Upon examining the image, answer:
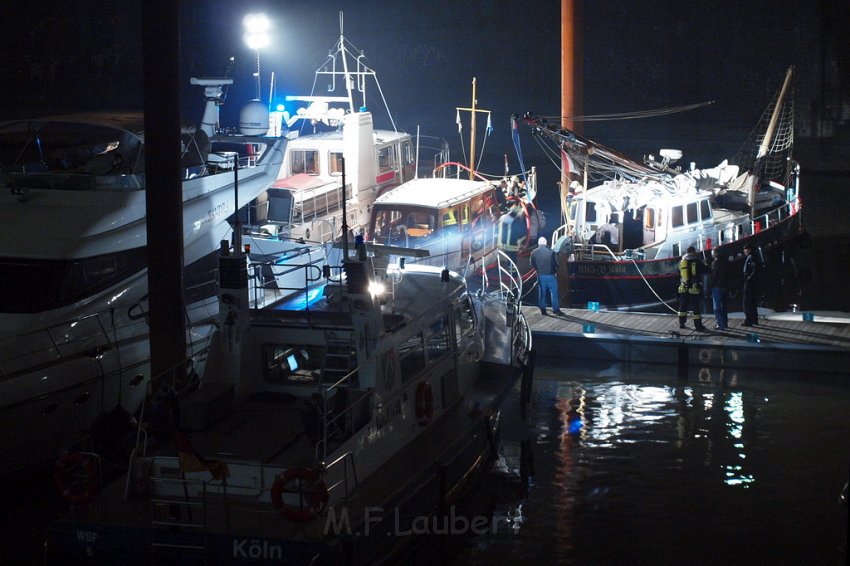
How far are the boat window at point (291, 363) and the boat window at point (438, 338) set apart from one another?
146cm

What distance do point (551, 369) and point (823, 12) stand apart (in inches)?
977

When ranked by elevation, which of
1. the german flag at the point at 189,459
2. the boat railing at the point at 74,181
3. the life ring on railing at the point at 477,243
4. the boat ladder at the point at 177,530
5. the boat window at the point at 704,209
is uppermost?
the boat railing at the point at 74,181

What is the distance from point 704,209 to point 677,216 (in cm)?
68

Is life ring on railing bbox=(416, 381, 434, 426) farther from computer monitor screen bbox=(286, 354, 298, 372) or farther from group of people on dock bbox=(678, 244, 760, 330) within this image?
group of people on dock bbox=(678, 244, 760, 330)

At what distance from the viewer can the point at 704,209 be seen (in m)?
22.1

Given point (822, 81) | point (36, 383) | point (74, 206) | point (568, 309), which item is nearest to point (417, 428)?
point (36, 383)

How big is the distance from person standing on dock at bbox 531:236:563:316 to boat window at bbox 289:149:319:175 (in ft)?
19.6

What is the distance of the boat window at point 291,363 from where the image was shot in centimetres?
1176

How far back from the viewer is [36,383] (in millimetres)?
13117

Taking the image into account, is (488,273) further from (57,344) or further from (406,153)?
(57,344)

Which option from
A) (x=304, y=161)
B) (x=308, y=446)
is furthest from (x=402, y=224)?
(x=308, y=446)

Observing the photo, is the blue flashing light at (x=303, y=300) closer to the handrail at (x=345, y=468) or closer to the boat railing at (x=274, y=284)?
the boat railing at (x=274, y=284)

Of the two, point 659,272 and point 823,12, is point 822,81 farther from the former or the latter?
point 659,272

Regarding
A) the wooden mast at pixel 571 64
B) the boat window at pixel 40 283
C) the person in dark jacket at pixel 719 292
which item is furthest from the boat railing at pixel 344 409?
the wooden mast at pixel 571 64
